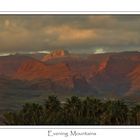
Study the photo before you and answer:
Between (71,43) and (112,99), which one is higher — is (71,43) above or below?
above

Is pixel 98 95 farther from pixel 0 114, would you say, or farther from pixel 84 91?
pixel 0 114

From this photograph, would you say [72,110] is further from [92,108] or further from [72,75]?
[72,75]

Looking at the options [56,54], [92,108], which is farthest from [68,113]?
[56,54]

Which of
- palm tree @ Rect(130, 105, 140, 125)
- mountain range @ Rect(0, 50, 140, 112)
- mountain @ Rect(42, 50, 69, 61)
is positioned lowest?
palm tree @ Rect(130, 105, 140, 125)

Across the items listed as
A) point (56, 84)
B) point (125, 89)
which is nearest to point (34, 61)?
point (56, 84)

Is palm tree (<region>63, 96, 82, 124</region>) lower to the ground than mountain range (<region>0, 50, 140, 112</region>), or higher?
lower

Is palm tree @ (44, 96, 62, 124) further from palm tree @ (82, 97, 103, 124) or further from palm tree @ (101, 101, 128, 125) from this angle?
palm tree @ (101, 101, 128, 125)

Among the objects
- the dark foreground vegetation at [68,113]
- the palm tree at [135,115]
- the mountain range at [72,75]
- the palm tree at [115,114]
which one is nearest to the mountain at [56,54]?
the mountain range at [72,75]

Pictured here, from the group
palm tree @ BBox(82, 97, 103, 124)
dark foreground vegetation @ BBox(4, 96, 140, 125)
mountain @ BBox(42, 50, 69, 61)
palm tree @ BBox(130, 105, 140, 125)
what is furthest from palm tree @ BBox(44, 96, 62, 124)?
palm tree @ BBox(130, 105, 140, 125)
